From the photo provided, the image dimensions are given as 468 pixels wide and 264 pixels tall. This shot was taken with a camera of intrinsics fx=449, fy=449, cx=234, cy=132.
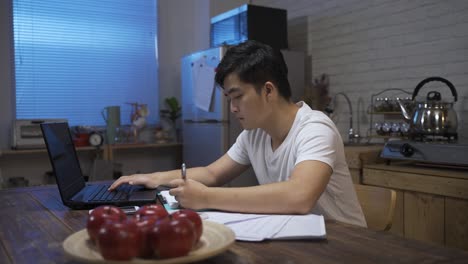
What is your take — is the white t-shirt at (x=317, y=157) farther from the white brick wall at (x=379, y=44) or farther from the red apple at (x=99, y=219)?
the white brick wall at (x=379, y=44)

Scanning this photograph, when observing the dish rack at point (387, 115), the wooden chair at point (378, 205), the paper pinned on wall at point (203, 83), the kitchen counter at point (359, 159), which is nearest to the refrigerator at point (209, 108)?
the paper pinned on wall at point (203, 83)

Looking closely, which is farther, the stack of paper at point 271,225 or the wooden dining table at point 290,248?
the stack of paper at point 271,225

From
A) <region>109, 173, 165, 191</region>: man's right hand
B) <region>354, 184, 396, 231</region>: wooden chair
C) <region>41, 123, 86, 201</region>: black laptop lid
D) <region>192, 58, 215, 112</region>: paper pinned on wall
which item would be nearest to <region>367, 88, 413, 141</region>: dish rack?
<region>192, 58, 215, 112</region>: paper pinned on wall

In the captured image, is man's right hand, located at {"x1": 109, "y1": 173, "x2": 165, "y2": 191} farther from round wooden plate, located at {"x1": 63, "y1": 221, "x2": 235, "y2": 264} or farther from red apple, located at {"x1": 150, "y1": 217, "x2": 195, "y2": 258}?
red apple, located at {"x1": 150, "y1": 217, "x2": 195, "y2": 258}

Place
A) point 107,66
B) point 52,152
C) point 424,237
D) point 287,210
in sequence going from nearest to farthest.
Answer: point 287,210 → point 52,152 → point 424,237 → point 107,66

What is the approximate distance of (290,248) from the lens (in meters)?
0.89

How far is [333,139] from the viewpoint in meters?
1.34

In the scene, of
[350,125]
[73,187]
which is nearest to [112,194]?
[73,187]

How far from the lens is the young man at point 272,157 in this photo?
3.78 feet

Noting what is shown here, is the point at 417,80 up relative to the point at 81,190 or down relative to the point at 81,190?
up

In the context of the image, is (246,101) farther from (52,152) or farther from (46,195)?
(46,195)

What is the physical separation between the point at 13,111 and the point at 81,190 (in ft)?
7.91

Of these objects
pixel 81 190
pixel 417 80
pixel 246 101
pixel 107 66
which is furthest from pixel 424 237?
pixel 107 66

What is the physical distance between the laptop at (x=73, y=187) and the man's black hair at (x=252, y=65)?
46cm
